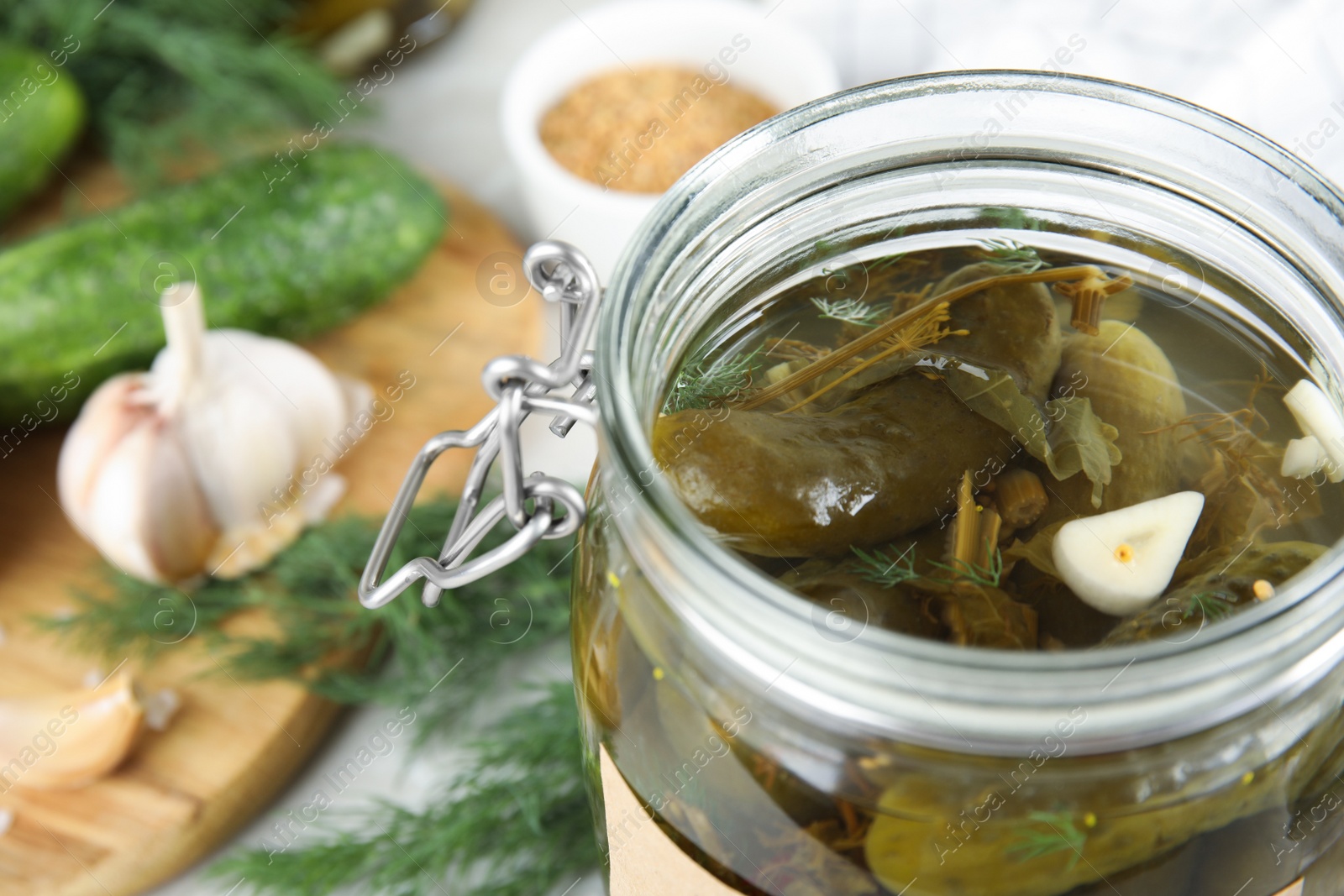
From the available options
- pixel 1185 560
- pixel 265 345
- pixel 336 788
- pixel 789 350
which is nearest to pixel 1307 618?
pixel 1185 560

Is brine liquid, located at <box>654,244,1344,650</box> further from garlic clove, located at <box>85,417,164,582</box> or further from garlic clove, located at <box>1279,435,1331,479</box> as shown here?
garlic clove, located at <box>85,417,164,582</box>

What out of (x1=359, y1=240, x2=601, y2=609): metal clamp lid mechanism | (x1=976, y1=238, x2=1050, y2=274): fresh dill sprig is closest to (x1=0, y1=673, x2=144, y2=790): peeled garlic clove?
(x1=359, y1=240, x2=601, y2=609): metal clamp lid mechanism

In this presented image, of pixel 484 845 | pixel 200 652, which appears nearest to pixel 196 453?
pixel 200 652

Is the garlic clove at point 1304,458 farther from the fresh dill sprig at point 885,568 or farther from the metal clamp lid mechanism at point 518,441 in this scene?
the metal clamp lid mechanism at point 518,441

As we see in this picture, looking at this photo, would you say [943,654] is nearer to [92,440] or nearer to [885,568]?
[885,568]

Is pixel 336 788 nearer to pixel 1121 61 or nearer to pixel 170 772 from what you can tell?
pixel 170 772
